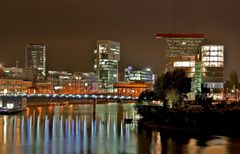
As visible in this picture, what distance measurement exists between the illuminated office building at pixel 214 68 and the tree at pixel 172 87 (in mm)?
29142

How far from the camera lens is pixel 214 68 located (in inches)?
2908

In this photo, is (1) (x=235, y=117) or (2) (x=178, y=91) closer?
(1) (x=235, y=117)

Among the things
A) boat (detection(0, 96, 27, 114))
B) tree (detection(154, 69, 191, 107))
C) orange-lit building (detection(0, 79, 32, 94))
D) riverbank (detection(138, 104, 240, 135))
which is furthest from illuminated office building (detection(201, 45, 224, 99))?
riverbank (detection(138, 104, 240, 135))

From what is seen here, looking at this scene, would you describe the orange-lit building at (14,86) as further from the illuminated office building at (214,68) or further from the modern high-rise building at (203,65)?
the illuminated office building at (214,68)

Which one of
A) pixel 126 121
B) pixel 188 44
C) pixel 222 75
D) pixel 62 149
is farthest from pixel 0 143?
pixel 188 44

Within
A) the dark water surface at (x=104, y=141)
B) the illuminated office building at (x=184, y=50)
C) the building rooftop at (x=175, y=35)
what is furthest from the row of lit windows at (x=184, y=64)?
the dark water surface at (x=104, y=141)

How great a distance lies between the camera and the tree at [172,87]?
42.7m

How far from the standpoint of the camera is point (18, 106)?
185 feet

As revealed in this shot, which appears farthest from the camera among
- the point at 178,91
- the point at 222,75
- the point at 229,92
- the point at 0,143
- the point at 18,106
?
the point at 229,92

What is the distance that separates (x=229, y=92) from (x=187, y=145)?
180ft

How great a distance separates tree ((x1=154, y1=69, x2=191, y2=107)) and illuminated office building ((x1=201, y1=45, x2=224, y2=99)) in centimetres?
2914

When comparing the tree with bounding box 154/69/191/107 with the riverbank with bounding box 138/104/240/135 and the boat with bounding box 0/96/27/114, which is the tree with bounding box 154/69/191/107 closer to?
the riverbank with bounding box 138/104/240/135

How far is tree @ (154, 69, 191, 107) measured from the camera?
140ft

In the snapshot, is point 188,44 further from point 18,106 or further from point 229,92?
point 18,106
